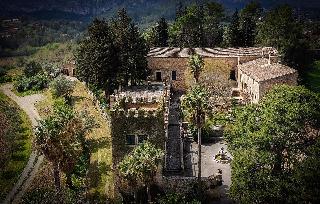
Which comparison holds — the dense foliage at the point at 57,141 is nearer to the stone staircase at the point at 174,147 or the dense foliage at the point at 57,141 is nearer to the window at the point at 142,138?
the window at the point at 142,138

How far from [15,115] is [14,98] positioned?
15.3m

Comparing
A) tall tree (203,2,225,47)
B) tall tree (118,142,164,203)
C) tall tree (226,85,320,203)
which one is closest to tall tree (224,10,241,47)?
tall tree (203,2,225,47)

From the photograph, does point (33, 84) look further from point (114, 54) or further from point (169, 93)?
point (169, 93)

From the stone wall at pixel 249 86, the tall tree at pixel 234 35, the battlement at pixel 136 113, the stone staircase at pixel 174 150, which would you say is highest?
the tall tree at pixel 234 35

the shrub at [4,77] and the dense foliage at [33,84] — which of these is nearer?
the dense foliage at [33,84]

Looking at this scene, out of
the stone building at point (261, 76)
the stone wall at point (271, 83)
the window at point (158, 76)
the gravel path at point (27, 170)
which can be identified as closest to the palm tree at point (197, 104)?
the gravel path at point (27, 170)

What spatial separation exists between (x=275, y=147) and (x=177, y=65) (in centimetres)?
3245

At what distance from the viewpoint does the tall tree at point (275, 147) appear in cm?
3309

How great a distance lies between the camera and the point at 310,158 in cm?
3375

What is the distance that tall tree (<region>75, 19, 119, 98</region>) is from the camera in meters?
57.7

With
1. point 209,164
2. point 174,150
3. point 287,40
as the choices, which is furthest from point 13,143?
point 287,40

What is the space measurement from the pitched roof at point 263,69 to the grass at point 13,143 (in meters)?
30.9

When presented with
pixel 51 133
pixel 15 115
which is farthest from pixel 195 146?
pixel 15 115

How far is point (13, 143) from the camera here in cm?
5634
